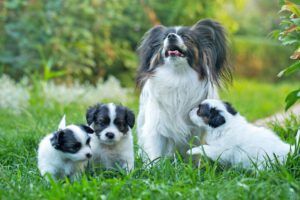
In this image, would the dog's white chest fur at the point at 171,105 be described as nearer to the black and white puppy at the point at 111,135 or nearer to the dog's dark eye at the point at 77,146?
the black and white puppy at the point at 111,135

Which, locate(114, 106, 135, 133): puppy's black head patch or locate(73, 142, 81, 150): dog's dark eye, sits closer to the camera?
locate(73, 142, 81, 150): dog's dark eye

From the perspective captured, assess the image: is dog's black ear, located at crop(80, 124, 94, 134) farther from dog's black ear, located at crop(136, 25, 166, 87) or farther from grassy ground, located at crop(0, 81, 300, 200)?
dog's black ear, located at crop(136, 25, 166, 87)

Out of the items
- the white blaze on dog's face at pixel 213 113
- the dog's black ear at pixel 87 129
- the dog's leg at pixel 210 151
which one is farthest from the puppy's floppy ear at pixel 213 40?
the dog's black ear at pixel 87 129

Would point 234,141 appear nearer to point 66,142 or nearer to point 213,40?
point 213,40

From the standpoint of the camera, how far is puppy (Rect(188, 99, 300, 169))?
4.90 metres

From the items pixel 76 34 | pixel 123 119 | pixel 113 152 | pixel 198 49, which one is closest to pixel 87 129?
pixel 123 119

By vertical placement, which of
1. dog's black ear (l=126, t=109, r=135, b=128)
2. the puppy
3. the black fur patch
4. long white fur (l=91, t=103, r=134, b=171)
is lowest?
long white fur (l=91, t=103, r=134, b=171)

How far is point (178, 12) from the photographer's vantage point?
12.9 meters

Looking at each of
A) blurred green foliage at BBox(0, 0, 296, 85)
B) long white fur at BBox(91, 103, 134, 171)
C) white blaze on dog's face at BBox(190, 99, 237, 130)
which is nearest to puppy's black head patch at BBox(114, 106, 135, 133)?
long white fur at BBox(91, 103, 134, 171)

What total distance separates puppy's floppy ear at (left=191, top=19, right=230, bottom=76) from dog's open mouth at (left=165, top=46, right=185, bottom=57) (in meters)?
0.35

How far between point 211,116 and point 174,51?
721mm

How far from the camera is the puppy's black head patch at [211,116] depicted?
5.09m

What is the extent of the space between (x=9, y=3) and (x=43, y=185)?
6947 mm

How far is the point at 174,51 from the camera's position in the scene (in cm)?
544
